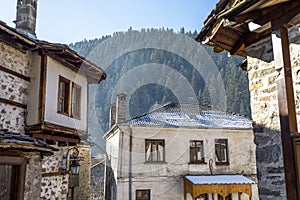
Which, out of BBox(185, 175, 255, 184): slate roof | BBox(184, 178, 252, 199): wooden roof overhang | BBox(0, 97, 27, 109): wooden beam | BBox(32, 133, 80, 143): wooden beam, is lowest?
BBox(184, 178, 252, 199): wooden roof overhang

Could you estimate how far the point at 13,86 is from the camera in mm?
6730

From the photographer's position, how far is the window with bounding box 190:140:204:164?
13602 mm

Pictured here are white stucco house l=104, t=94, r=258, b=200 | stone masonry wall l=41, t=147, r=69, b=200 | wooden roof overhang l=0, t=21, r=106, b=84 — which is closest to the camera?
wooden roof overhang l=0, t=21, r=106, b=84

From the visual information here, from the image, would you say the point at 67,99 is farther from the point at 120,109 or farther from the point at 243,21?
the point at 120,109

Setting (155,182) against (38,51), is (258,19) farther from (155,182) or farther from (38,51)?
(155,182)

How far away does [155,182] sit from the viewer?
1280 centimetres

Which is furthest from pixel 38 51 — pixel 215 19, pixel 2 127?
pixel 215 19

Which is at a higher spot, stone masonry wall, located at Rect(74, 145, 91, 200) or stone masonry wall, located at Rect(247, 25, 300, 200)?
stone masonry wall, located at Rect(247, 25, 300, 200)

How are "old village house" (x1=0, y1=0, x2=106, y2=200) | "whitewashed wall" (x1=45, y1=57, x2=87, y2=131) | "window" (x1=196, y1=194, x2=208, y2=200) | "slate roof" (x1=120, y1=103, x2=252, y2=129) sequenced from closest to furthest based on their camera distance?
"old village house" (x1=0, y1=0, x2=106, y2=200) < "whitewashed wall" (x1=45, y1=57, x2=87, y2=131) < "window" (x1=196, y1=194, x2=208, y2=200) < "slate roof" (x1=120, y1=103, x2=252, y2=129)

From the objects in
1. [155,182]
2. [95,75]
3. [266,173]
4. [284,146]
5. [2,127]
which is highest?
[95,75]

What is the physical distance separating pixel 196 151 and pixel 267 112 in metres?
10.5

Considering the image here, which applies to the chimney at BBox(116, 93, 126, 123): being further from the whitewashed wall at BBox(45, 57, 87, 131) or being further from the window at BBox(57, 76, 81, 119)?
the window at BBox(57, 76, 81, 119)

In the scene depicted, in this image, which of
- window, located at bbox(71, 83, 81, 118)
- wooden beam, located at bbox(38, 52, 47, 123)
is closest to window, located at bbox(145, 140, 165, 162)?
window, located at bbox(71, 83, 81, 118)

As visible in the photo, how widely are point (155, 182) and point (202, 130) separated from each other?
334 centimetres
